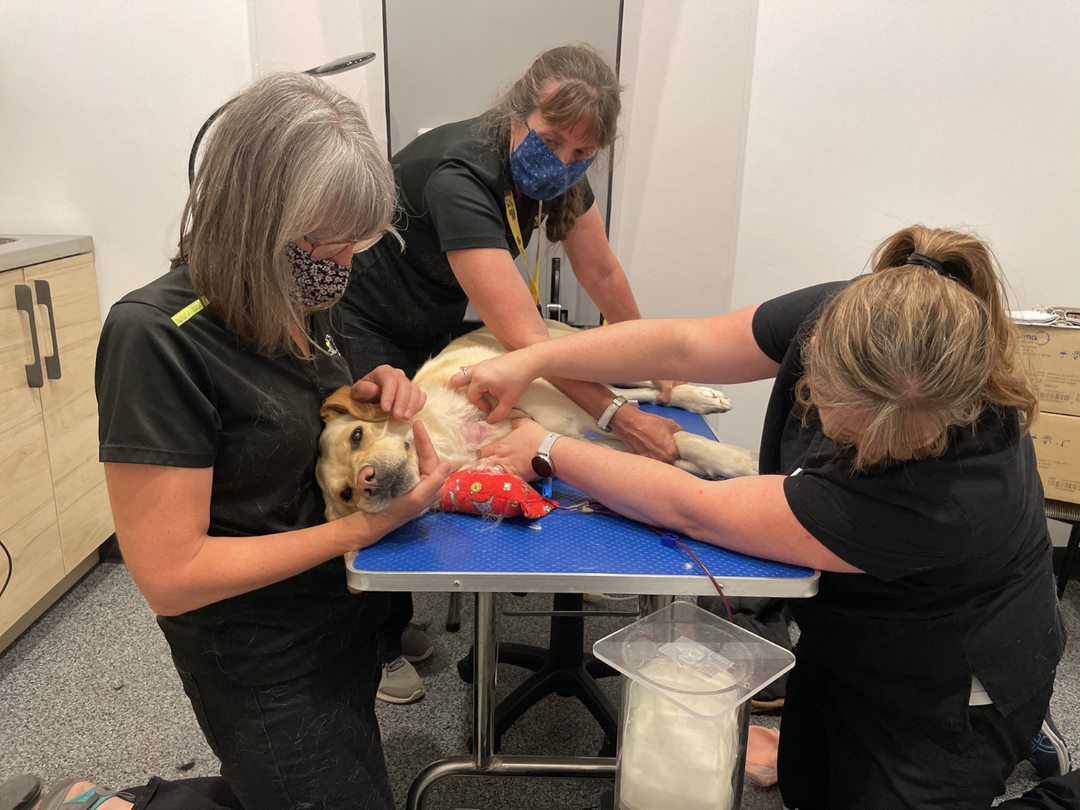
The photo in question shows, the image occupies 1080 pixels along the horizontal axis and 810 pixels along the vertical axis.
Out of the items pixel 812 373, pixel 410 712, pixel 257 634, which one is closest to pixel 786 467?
pixel 812 373

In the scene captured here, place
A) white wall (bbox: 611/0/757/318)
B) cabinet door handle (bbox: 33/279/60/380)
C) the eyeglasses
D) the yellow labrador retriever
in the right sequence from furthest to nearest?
1. white wall (bbox: 611/0/757/318)
2. cabinet door handle (bbox: 33/279/60/380)
3. the yellow labrador retriever
4. the eyeglasses

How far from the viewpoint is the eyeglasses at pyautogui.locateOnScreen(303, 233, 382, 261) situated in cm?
108

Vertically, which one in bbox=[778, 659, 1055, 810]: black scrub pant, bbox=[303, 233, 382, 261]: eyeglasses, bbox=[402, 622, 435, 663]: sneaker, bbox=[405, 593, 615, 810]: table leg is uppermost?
bbox=[303, 233, 382, 261]: eyeglasses

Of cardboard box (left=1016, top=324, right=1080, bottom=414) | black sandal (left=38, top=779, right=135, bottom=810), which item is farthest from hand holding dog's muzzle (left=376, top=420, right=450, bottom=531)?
cardboard box (left=1016, top=324, right=1080, bottom=414)

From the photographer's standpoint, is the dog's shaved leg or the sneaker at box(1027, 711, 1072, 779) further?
the dog's shaved leg

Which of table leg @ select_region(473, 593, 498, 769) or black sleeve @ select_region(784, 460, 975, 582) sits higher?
black sleeve @ select_region(784, 460, 975, 582)

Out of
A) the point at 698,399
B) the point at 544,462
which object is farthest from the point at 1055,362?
the point at 544,462

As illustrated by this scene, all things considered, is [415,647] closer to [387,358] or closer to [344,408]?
[387,358]

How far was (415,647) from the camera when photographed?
7.60 feet

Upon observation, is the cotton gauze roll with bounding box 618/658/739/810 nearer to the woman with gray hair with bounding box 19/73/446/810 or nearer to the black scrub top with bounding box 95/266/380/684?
the woman with gray hair with bounding box 19/73/446/810

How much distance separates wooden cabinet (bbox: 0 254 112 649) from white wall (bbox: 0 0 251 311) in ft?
0.68

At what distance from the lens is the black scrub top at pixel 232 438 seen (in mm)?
A: 973

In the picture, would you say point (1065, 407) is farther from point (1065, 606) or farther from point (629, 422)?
point (629, 422)

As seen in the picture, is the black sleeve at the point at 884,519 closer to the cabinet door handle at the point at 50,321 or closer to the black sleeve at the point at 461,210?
the black sleeve at the point at 461,210
